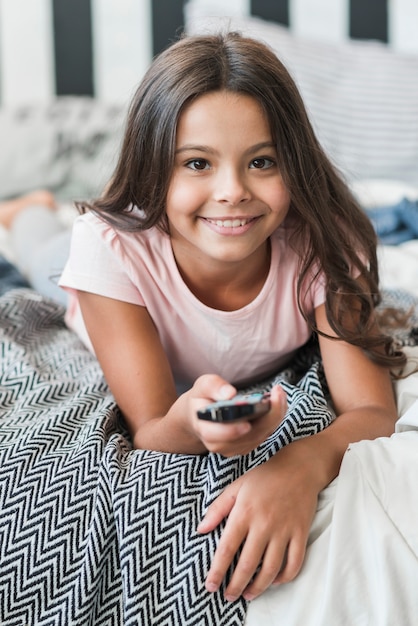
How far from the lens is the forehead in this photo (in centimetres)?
82

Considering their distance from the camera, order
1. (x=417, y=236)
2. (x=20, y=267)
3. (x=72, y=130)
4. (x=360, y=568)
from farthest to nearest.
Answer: (x=72, y=130)
(x=20, y=267)
(x=417, y=236)
(x=360, y=568)

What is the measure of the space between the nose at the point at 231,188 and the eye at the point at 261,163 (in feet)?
0.07

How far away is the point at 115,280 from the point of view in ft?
3.04

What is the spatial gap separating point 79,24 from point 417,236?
136cm

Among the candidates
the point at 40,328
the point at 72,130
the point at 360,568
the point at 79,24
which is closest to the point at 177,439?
the point at 360,568

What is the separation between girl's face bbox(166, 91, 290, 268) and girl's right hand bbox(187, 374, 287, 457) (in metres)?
0.26

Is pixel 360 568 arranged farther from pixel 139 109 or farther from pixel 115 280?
pixel 139 109

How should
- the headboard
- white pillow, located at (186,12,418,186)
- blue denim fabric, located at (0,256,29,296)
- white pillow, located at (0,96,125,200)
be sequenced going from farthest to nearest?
the headboard, white pillow, located at (0,96,125,200), white pillow, located at (186,12,418,186), blue denim fabric, located at (0,256,29,296)

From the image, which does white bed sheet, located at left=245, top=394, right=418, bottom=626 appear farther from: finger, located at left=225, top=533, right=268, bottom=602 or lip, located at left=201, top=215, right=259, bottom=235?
lip, located at left=201, top=215, right=259, bottom=235

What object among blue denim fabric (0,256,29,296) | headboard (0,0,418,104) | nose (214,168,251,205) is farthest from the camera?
headboard (0,0,418,104)

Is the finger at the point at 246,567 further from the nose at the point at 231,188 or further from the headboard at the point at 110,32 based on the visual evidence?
the headboard at the point at 110,32

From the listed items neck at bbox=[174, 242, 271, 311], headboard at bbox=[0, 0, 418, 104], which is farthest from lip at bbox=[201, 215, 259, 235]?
headboard at bbox=[0, 0, 418, 104]

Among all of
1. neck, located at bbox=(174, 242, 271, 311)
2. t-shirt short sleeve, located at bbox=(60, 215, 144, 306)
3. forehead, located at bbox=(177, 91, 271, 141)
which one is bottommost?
neck, located at bbox=(174, 242, 271, 311)

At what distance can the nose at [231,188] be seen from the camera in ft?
2.68
